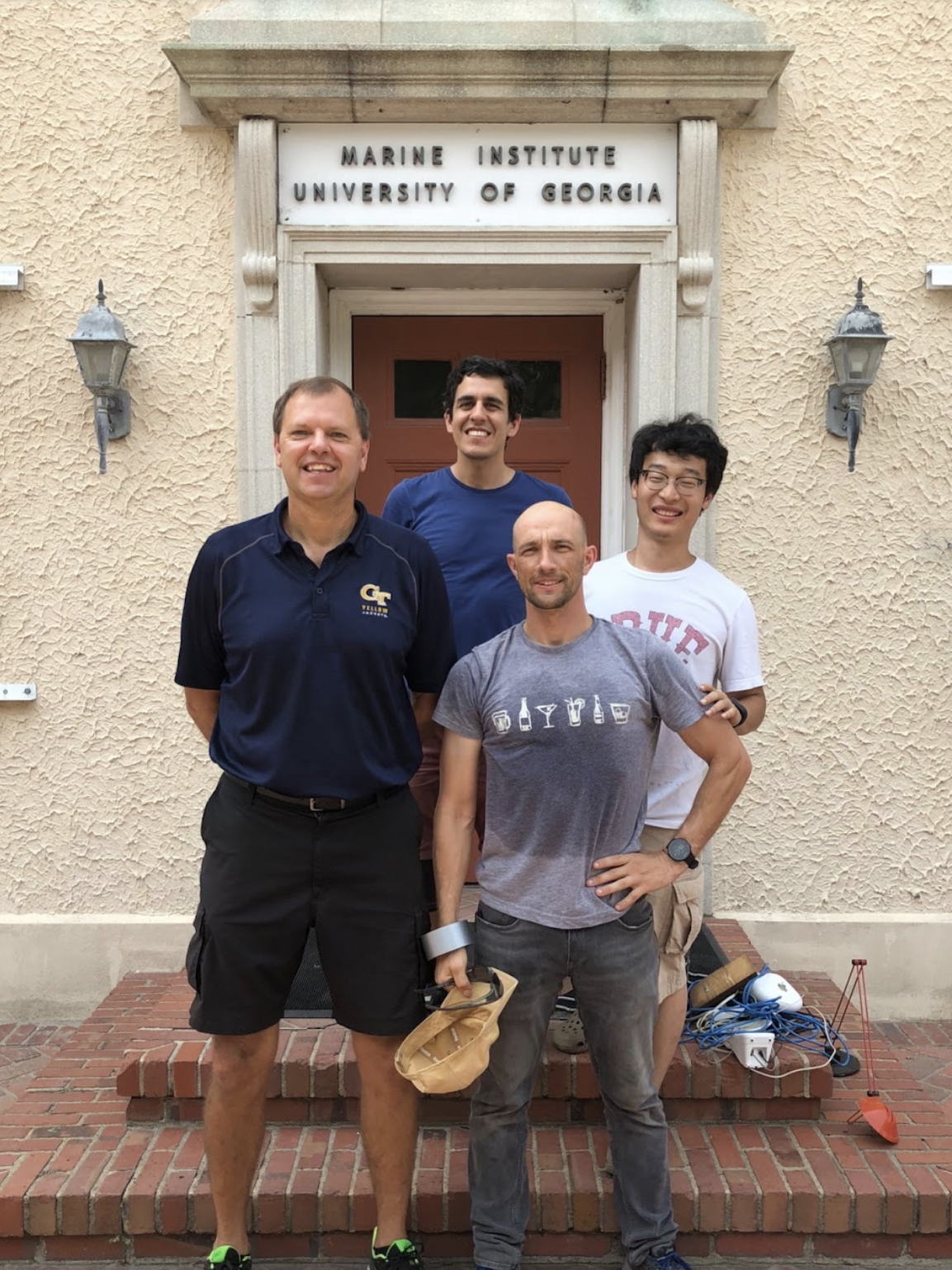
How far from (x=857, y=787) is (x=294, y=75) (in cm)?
331

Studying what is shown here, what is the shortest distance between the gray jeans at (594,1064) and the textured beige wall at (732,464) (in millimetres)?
1788

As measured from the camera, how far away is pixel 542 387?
4531 millimetres

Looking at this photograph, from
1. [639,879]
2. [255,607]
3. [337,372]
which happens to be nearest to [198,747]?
[337,372]

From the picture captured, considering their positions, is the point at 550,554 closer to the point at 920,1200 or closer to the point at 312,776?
the point at 312,776

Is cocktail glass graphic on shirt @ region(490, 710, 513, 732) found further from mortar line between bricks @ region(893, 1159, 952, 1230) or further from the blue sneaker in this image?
mortar line between bricks @ region(893, 1159, 952, 1230)

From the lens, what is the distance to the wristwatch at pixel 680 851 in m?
2.48

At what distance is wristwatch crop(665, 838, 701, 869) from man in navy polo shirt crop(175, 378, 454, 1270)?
1.91 ft

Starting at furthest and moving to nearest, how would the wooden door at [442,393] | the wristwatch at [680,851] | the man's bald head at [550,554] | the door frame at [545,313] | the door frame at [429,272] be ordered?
the wooden door at [442,393]
the door frame at [545,313]
the door frame at [429,272]
the wristwatch at [680,851]
the man's bald head at [550,554]

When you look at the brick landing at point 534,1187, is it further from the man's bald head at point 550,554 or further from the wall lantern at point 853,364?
the wall lantern at point 853,364

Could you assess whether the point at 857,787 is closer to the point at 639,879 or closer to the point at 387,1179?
the point at 639,879

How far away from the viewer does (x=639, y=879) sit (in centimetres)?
243

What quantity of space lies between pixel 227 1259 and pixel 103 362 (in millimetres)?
2891

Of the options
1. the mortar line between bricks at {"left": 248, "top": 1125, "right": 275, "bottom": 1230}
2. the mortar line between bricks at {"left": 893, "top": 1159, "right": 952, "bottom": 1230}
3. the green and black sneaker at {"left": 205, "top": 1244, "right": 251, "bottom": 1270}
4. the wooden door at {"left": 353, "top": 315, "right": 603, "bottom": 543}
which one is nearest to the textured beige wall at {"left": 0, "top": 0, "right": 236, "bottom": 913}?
the wooden door at {"left": 353, "top": 315, "right": 603, "bottom": 543}

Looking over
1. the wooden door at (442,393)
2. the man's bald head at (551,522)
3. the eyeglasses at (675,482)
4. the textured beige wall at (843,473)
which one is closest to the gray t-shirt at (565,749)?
the man's bald head at (551,522)
